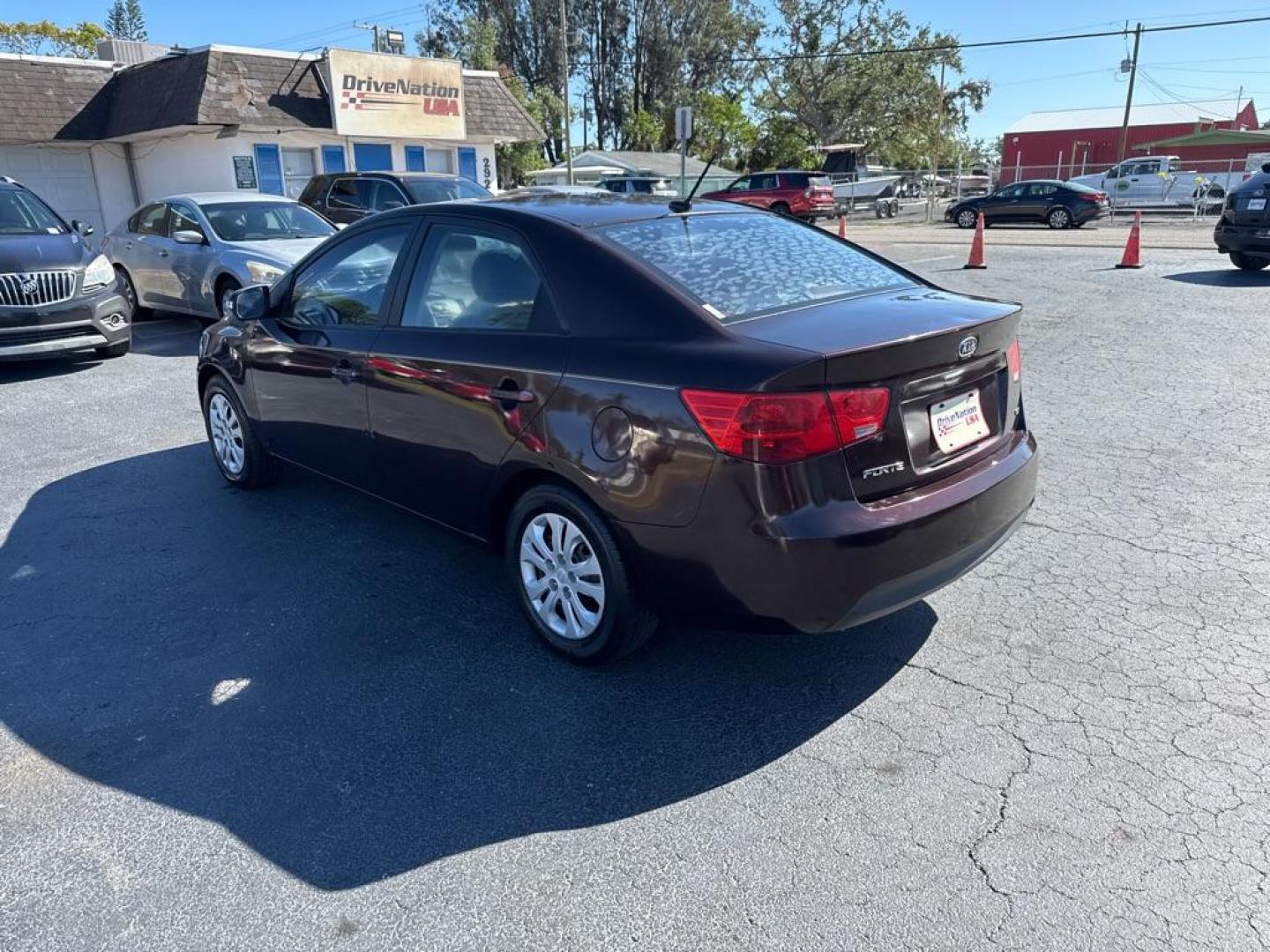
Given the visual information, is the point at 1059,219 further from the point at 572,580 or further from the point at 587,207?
the point at 572,580

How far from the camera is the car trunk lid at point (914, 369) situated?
2.78 metres

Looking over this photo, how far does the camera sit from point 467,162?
23969 millimetres

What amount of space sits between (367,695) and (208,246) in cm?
851

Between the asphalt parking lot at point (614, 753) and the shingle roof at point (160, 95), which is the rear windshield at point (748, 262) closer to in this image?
the asphalt parking lot at point (614, 753)

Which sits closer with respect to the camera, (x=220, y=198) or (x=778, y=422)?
(x=778, y=422)

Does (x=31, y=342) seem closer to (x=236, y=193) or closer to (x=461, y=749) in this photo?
(x=236, y=193)

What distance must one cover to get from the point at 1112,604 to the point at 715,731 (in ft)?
6.24

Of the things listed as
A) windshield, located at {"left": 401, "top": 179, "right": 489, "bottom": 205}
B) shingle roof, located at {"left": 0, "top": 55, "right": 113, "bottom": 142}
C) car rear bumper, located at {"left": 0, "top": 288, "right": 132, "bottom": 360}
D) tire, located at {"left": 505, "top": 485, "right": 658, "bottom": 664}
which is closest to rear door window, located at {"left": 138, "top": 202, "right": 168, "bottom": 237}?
car rear bumper, located at {"left": 0, "top": 288, "right": 132, "bottom": 360}

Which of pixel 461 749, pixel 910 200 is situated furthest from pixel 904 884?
pixel 910 200

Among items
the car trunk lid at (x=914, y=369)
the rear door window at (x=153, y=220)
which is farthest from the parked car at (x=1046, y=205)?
the car trunk lid at (x=914, y=369)

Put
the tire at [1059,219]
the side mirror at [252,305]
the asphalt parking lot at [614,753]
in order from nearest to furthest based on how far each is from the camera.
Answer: the asphalt parking lot at [614,753], the side mirror at [252,305], the tire at [1059,219]

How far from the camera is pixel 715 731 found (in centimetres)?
303

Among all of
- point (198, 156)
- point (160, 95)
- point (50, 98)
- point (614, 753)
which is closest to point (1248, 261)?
point (614, 753)

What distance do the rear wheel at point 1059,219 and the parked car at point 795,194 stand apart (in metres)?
7.29
